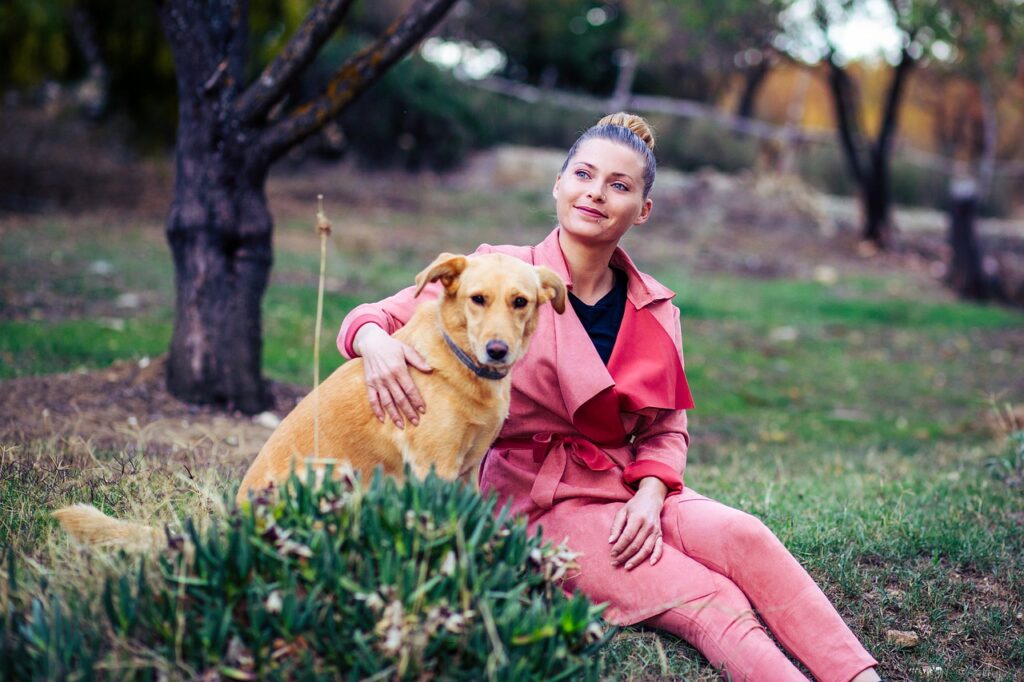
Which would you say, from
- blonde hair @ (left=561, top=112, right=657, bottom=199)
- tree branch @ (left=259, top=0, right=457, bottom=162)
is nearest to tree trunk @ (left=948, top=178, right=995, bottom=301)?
tree branch @ (left=259, top=0, right=457, bottom=162)

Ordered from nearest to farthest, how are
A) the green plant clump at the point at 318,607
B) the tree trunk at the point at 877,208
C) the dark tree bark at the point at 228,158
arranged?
the green plant clump at the point at 318,607 → the dark tree bark at the point at 228,158 → the tree trunk at the point at 877,208

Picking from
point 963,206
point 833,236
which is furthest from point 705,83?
point 963,206

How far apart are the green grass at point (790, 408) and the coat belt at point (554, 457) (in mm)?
628

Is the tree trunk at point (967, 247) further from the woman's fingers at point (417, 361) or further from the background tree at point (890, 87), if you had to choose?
the woman's fingers at point (417, 361)

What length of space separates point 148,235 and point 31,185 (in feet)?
12.5

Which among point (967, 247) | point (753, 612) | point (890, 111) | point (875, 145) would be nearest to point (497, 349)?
point (753, 612)

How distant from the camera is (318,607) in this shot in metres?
2.55

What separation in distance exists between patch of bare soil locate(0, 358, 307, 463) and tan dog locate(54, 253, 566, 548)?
1.73 meters

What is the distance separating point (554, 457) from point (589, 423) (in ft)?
0.65

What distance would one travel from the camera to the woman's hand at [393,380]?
3.31 metres

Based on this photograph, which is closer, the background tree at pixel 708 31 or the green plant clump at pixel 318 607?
the green plant clump at pixel 318 607

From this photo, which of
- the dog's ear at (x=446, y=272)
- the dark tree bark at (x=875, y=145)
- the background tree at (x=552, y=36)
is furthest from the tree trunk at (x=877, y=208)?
the dog's ear at (x=446, y=272)

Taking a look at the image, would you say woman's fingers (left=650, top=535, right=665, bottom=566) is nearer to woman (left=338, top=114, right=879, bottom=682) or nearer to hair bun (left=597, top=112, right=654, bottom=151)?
woman (left=338, top=114, right=879, bottom=682)

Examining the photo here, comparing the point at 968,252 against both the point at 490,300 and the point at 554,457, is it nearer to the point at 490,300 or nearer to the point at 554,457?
the point at 554,457
